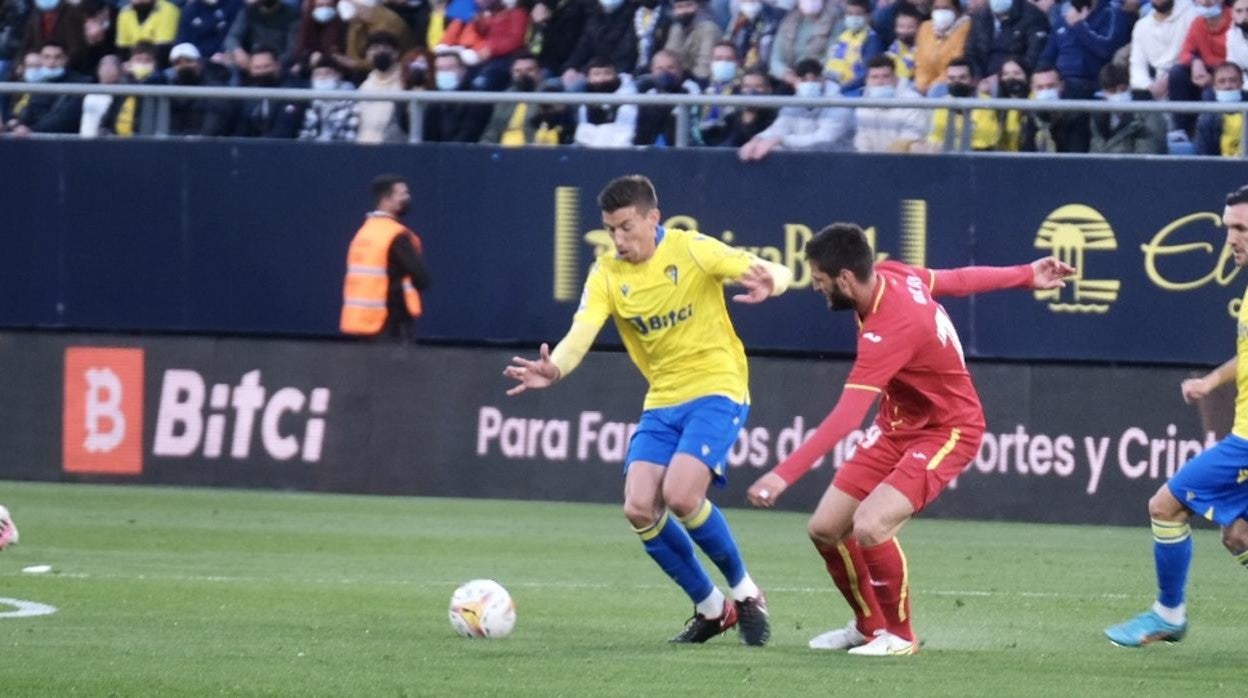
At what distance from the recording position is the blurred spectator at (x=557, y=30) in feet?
61.1

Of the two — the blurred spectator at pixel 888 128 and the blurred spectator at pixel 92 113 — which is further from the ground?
the blurred spectator at pixel 888 128

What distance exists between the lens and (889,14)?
1770 centimetres

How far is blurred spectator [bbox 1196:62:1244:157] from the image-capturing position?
16078 mm

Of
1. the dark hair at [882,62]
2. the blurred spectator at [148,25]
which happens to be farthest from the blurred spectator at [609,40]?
the blurred spectator at [148,25]

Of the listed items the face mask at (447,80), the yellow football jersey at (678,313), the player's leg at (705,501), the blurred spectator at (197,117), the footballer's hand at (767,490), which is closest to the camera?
the footballer's hand at (767,490)

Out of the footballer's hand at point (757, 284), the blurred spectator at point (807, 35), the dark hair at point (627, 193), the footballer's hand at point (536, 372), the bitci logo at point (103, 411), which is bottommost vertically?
the bitci logo at point (103, 411)

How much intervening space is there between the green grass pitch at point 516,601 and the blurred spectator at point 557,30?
386 cm

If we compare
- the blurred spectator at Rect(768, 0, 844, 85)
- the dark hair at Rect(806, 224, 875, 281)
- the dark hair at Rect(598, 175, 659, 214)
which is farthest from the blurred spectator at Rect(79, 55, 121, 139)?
the dark hair at Rect(806, 224, 875, 281)

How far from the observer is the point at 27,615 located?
1025 centimetres

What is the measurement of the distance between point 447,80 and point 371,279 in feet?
6.48

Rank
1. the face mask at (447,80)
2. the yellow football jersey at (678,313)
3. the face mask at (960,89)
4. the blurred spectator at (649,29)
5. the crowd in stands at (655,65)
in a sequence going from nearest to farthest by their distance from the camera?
the yellow football jersey at (678,313) < the crowd in stands at (655,65) < the face mask at (960,89) < the blurred spectator at (649,29) < the face mask at (447,80)

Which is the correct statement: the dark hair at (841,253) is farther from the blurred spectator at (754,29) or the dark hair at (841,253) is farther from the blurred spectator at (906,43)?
the blurred spectator at (754,29)

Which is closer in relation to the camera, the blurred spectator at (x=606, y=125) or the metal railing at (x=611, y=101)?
the metal railing at (x=611, y=101)

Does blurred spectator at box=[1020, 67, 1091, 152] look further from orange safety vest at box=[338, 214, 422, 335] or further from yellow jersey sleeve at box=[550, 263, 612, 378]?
yellow jersey sleeve at box=[550, 263, 612, 378]
